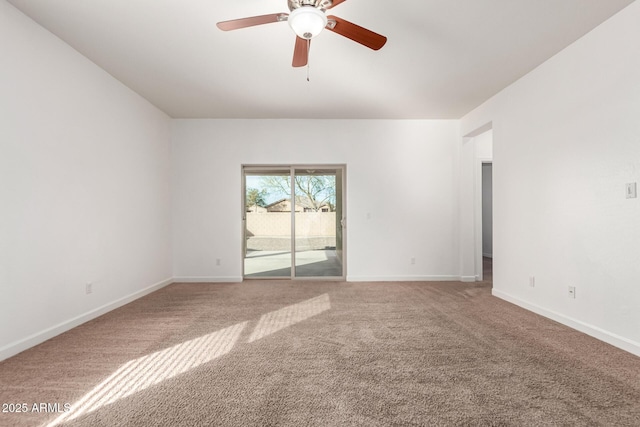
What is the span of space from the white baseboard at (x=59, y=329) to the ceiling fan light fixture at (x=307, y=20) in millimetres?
3191

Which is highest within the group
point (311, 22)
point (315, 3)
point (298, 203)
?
point (315, 3)

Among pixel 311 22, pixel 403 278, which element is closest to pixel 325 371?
pixel 311 22

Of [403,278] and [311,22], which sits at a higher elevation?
[311,22]

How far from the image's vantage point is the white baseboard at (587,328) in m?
2.47

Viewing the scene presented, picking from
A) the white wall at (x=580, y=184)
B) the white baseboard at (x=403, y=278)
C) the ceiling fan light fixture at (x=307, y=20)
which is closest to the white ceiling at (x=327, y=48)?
the white wall at (x=580, y=184)

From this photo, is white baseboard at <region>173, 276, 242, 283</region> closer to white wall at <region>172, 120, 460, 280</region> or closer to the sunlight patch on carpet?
white wall at <region>172, 120, 460, 280</region>

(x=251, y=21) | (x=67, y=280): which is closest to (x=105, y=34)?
(x=251, y=21)

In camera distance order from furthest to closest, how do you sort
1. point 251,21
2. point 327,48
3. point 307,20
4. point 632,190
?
1. point 327,48
2. point 632,190
3. point 251,21
4. point 307,20

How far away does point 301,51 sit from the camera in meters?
2.49

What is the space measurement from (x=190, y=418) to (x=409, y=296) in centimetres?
326

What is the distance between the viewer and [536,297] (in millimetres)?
3533

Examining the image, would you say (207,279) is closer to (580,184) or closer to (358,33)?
(358,33)

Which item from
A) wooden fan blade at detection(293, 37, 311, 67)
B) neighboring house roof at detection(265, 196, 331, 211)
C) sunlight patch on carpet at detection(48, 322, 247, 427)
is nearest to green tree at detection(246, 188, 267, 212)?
neighboring house roof at detection(265, 196, 331, 211)

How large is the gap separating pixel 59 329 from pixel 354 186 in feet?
13.7
